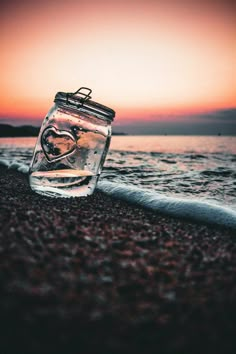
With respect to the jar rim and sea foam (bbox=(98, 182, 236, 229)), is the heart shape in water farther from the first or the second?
sea foam (bbox=(98, 182, 236, 229))

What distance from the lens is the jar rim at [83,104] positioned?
9.68 feet

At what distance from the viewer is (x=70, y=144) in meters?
3.04

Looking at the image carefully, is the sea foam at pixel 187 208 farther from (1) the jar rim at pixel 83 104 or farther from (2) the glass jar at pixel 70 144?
(1) the jar rim at pixel 83 104

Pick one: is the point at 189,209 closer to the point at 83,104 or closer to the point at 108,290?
the point at 83,104

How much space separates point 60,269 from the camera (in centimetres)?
140

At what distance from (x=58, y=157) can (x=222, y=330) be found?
2329 millimetres

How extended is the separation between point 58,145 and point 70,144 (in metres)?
0.13

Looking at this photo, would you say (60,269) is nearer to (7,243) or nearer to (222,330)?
(7,243)

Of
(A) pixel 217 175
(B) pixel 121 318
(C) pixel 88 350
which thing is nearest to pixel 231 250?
(B) pixel 121 318

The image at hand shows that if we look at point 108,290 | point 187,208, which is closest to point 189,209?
point 187,208

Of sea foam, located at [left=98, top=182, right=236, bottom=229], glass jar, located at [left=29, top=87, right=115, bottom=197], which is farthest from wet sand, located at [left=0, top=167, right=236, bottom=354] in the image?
sea foam, located at [left=98, top=182, right=236, bottom=229]

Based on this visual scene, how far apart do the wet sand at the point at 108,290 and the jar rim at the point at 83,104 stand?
1.32m

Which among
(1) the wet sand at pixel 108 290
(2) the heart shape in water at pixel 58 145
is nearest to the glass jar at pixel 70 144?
(2) the heart shape in water at pixel 58 145

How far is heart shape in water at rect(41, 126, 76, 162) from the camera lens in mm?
3029
